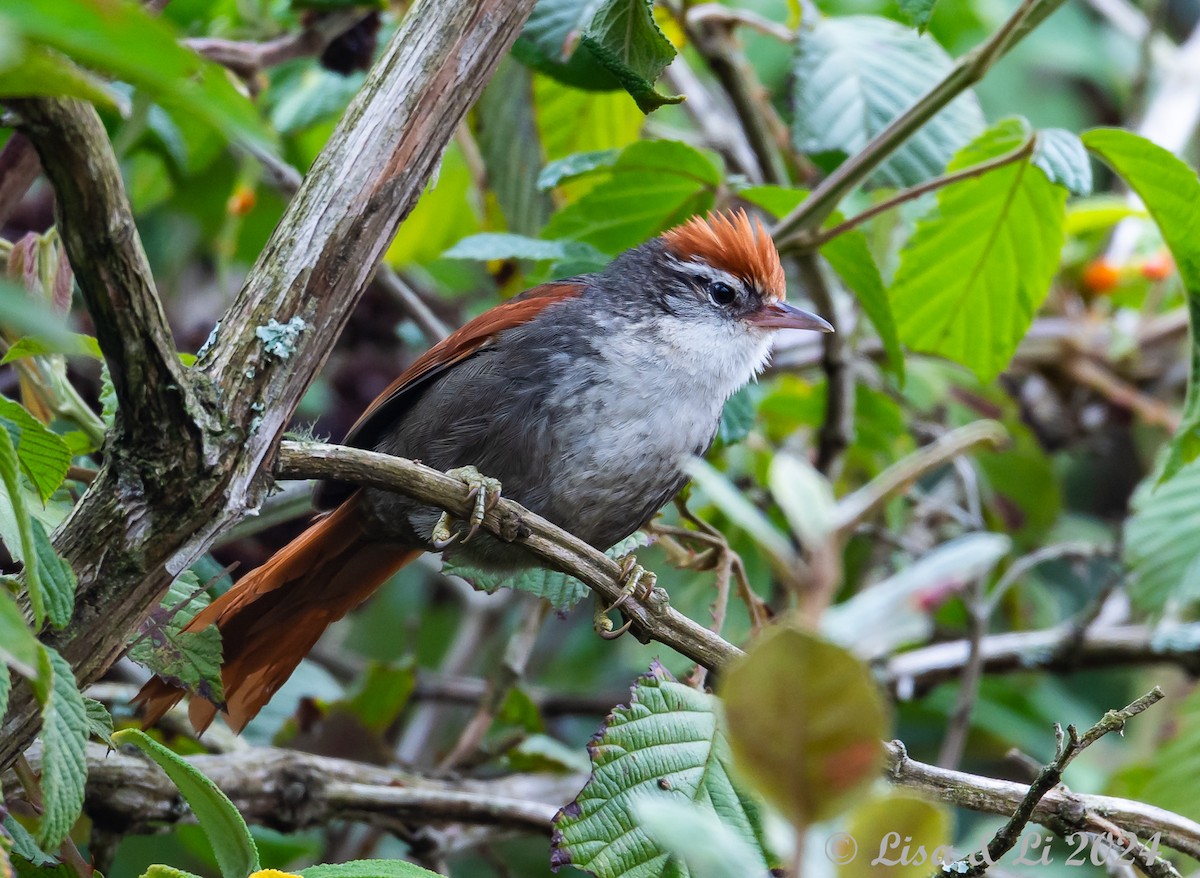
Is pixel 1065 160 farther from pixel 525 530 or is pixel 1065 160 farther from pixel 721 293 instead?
pixel 525 530

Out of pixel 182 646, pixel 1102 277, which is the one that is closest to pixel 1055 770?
pixel 182 646

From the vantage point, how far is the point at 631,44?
1.90 m

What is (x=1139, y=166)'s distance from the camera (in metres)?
2.68

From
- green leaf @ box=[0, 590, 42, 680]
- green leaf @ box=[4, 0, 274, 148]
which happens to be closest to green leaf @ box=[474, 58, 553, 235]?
green leaf @ box=[0, 590, 42, 680]

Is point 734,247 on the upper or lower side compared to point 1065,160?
lower

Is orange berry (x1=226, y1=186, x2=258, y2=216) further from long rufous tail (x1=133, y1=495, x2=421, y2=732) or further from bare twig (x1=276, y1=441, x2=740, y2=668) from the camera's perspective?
bare twig (x1=276, y1=441, x2=740, y2=668)

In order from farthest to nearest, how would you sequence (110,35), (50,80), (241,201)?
(241,201) → (50,80) → (110,35)

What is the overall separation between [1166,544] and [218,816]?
2.92m

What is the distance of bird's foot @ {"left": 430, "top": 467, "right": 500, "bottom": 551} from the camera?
2.12 metres

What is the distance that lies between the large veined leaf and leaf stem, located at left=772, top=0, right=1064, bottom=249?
137 centimetres

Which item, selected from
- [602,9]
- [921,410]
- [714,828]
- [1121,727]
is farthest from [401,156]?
[921,410]

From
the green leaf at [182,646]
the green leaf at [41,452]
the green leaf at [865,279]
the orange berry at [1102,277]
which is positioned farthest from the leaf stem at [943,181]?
the orange berry at [1102,277]

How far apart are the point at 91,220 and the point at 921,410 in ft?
11.4

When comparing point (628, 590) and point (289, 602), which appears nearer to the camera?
point (628, 590)
